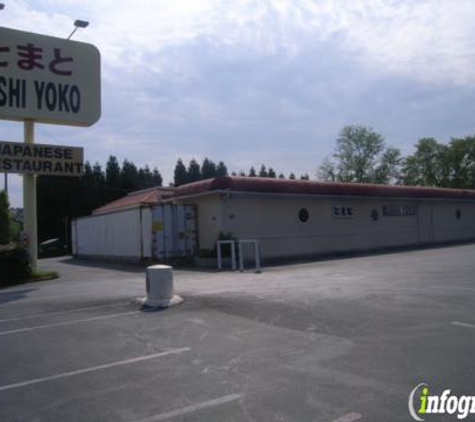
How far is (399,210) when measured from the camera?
29828 millimetres

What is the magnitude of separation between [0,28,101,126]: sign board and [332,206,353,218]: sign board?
1266cm

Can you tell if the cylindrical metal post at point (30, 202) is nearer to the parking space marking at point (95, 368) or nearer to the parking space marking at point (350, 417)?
the parking space marking at point (95, 368)

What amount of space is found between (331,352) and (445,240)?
28957 mm

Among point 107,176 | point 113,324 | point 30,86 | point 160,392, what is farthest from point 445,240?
point 107,176

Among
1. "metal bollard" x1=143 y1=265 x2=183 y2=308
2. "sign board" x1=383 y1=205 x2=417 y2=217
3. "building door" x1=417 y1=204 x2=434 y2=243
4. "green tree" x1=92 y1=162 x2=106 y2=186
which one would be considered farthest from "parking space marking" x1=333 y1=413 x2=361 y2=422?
"green tree" x1=92 y1=162 x2=106 y2=186

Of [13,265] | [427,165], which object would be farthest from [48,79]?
[427,165]

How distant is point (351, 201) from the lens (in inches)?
1065

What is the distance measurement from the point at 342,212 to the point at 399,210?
5062mm

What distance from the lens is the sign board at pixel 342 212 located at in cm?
2621

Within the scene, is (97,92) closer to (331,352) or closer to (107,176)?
(331,352)

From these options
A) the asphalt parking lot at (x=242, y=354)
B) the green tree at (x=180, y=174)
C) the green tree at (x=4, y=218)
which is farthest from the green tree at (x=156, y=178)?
the asphalt parking lot at (x=242, y=354)

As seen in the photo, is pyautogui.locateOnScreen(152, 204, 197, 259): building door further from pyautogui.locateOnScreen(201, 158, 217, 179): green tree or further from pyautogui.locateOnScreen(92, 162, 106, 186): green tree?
pyautogui.locateOnScreen(201, 158, 217, 179): green tree

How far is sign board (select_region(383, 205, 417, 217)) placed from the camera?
29.1 meters

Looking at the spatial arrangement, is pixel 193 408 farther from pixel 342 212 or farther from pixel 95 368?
pixel 342 212
